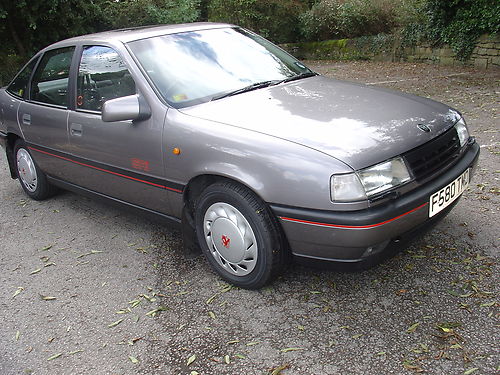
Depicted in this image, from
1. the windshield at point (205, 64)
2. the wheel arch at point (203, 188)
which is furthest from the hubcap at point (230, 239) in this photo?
the windshield at point (205, 64)

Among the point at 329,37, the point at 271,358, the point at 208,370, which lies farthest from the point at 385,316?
the point at 329,37

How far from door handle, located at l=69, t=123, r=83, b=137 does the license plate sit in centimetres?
270

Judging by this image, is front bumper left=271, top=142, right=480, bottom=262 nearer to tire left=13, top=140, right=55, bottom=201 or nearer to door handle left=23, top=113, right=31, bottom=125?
door handle left=23, top=113, right=31, bottom=125

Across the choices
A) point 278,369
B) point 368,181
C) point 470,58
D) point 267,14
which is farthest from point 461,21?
point 278,369

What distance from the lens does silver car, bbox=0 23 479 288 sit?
8.57 ft

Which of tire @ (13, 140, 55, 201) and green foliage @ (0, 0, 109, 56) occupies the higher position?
green foliage @ (0, 0, 109, 56)

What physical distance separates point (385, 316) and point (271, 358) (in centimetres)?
73

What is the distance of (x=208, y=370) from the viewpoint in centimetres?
249

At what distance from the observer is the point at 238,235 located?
298 cm

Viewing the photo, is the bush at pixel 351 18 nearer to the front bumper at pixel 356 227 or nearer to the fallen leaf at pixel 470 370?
the front bumper at pixel 356 227

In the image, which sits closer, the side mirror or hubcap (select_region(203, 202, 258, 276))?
hubcap (select_region(203, 202, 258, 276))

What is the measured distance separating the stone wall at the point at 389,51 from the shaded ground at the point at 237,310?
865 cm

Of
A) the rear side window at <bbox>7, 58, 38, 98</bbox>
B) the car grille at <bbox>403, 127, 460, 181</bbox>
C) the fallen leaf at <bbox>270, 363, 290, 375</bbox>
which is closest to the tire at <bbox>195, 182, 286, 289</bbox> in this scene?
the fallen leaf at <bbox>270, 363, 290, 375</bbox>

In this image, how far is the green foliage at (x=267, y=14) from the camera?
58.0 feet
